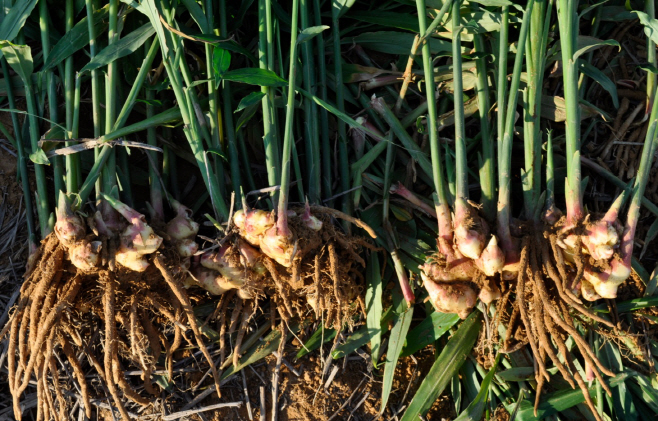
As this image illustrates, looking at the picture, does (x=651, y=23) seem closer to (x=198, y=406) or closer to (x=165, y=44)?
(x=165, y=44)

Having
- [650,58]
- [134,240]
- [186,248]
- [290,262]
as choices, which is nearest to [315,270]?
[290,262]

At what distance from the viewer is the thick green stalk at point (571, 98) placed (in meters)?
1.15

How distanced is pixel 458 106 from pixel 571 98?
235 millimetres

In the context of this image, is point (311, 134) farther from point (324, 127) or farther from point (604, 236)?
point (604, 236)

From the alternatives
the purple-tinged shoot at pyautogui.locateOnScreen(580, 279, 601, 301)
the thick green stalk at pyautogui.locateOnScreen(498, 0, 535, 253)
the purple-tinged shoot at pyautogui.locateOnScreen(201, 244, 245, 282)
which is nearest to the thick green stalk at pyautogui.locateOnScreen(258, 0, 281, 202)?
the purple-tinged shoot at pyautogui.locateOnScreen(201, 244, 245, 282)

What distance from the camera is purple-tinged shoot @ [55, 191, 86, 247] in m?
1.14

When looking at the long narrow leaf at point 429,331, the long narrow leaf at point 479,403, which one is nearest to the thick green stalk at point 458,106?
the long narrow leaf at point 429,331

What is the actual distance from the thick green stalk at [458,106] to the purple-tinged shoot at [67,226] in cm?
82

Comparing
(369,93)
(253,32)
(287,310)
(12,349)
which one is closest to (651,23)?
(369,93)

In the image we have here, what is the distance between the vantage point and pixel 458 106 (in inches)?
47.3

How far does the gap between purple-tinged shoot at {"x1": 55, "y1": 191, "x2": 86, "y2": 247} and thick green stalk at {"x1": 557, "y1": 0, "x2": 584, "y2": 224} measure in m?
1.04

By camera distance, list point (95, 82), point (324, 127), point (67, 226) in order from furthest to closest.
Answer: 1. point (324, 127)
2. point (95, 82)
3. point (67, 226)

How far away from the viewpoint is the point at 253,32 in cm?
142

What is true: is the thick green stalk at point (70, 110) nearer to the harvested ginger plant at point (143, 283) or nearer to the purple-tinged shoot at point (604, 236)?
the harvested ginger plant at point (143, 283)
